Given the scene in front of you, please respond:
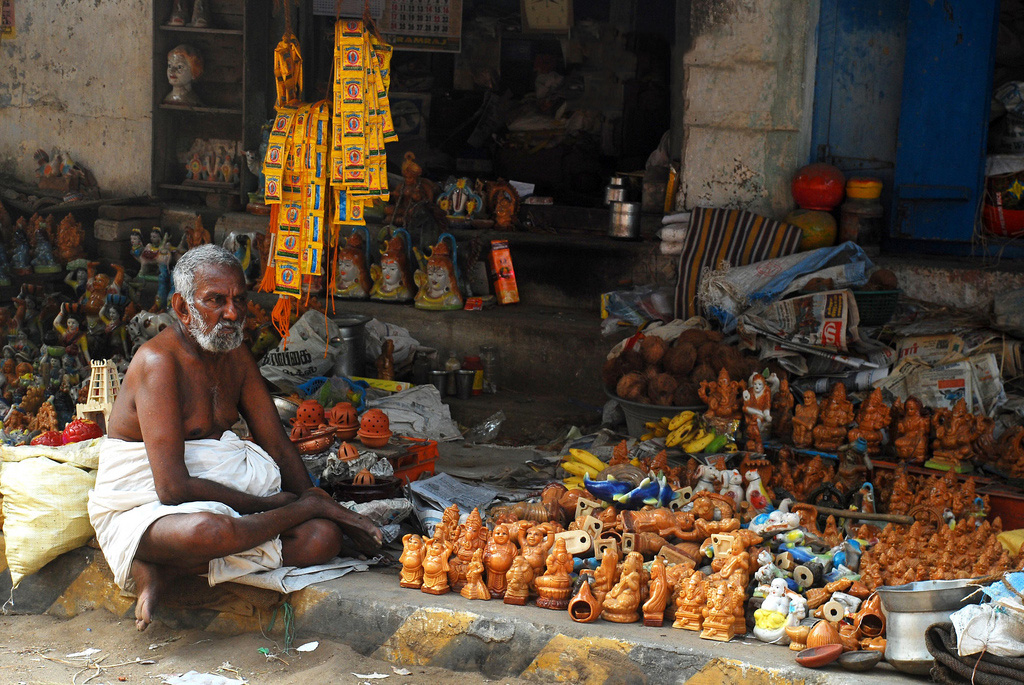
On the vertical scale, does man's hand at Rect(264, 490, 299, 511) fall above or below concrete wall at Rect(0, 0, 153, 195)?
below

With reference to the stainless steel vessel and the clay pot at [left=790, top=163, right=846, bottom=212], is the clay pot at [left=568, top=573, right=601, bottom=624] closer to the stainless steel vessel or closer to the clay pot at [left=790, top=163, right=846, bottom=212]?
the stainless steel vessel

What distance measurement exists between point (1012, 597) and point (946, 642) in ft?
0.72

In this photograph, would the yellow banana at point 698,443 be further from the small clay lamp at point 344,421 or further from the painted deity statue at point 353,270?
the painted deity statue at point 353,270

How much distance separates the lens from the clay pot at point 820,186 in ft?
20.4

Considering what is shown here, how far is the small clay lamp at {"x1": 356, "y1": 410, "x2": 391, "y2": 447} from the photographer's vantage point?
473 centimetres

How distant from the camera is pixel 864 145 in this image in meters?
6.64

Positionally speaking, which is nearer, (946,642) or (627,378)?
(946,642)

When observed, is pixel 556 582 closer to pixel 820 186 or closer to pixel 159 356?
pixel 159 356

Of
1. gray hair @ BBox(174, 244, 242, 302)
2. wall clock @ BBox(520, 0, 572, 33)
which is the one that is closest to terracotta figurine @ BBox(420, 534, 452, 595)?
gray hair @ BBox(174, 244, 242, 302)

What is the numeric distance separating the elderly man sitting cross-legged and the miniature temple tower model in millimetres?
807

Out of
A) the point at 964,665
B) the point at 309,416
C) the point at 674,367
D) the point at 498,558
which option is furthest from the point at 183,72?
the point at 964,665

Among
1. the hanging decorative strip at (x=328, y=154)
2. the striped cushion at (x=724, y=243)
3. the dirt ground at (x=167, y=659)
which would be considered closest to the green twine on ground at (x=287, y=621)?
the dirt ground at (x=167, y=659)

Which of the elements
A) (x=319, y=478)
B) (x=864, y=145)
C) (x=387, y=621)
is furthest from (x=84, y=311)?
(x=864, y=145)

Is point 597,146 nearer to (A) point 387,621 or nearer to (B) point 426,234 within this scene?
(B) point 426,234
